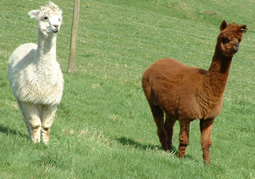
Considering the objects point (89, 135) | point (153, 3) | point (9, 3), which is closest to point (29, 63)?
point (89, 135)

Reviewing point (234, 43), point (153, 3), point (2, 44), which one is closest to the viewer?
point (234, 43)

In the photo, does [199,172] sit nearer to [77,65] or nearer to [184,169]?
[184,169]

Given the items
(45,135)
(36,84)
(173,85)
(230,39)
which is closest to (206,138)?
(173,85)

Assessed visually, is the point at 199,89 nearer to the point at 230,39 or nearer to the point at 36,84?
the point at 230,39

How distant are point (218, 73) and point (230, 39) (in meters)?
0.53

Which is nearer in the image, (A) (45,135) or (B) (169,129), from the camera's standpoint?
(A) (45,135)

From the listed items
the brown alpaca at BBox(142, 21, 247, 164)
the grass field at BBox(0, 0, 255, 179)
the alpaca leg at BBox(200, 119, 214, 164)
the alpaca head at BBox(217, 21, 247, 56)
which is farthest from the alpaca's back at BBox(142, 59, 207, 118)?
the grass field at BBox(0, 0, 255, 179)

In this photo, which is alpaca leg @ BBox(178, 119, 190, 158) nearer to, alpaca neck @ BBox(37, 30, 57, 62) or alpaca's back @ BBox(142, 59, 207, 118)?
alpaca's back @ BBox(142, 59, 207, 118)

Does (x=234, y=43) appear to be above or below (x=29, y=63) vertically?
above

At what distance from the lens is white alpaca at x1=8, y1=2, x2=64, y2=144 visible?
5629 millimetres

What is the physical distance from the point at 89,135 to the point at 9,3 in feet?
64.1

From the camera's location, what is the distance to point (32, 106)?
583 cm

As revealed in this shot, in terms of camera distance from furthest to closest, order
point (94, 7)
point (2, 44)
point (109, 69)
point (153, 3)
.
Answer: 1. point (153, 3)
2. point (94, 7)
3. point (2, 44)
4. point (109, 69)

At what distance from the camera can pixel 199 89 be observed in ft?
20.1
